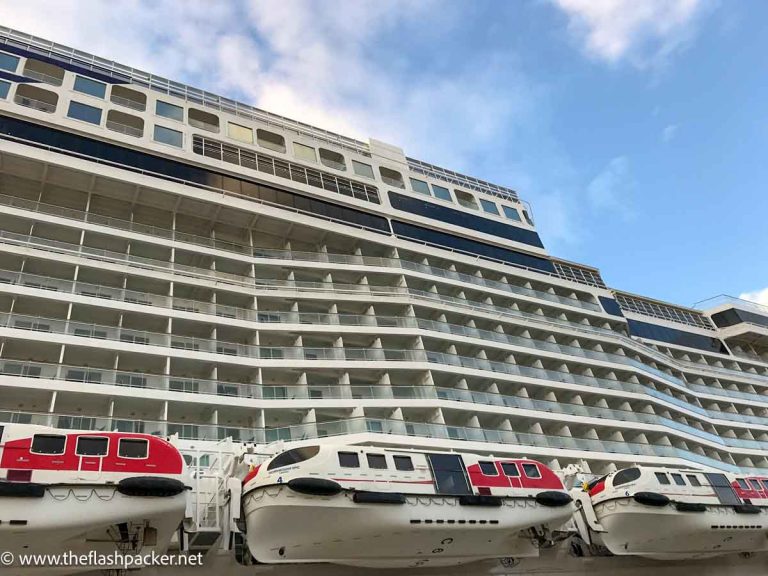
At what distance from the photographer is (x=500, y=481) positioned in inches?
662

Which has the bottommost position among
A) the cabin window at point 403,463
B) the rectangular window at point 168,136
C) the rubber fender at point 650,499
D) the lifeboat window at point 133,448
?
the rubber fender at point 650,499

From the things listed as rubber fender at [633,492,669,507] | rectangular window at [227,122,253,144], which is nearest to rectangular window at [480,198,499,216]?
rectangular window at [227,122,253,144]

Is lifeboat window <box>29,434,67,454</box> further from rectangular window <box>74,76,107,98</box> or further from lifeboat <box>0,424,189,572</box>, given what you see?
rectangular window <box>74,76,107,98</box>

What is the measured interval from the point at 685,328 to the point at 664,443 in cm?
2022

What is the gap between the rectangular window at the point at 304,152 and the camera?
32250mm

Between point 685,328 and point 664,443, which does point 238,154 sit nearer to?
point 664,443

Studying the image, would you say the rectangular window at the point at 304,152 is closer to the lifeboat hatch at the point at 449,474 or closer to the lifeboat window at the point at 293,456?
the lifeboat window at the point at 293,456

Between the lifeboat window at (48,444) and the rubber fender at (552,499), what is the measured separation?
42.7 feet

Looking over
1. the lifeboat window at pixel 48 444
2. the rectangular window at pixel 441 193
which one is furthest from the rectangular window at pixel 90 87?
the lifeboat window at pixel 48 444

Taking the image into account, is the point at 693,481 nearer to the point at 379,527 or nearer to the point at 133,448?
the point at 379,527

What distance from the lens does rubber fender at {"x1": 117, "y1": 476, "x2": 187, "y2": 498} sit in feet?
42.0

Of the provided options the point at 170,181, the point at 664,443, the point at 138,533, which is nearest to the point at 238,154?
the point at 170,181

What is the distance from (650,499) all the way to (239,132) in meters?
26.4

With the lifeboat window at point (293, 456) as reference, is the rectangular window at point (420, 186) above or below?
above
